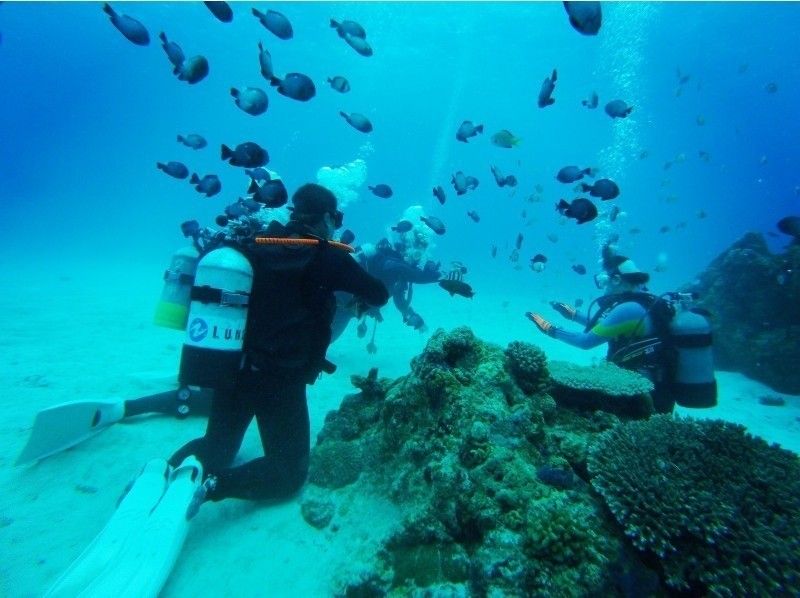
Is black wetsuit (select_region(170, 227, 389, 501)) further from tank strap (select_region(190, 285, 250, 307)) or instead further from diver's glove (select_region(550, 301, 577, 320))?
diver's glove (select_region(550, 301, 577, 320))

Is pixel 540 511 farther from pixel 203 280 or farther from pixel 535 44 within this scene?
pixel 535 44

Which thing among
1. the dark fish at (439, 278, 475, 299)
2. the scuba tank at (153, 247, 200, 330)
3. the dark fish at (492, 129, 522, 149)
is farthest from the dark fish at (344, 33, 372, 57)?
the scuba tank at (153, 247, 200, 330)

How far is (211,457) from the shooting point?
12.6 feet

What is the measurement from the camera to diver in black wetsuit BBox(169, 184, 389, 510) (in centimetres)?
368

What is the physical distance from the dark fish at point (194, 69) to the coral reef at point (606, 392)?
5.88 m

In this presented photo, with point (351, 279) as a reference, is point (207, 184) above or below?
above

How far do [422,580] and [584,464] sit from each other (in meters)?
1.59

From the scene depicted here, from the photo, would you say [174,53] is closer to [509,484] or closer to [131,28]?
[131,28]

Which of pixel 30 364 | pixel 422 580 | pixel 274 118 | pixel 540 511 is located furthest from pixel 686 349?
pixel 274 118

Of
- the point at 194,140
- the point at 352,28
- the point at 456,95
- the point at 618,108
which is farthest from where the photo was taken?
the point at 456,95

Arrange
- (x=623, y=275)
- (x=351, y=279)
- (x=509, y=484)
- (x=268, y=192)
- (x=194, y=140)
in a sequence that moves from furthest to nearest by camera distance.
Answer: (x=194, y=140), (x=623, y=275), (x=268, y=192), (x=351, y=279), (x=509, y=484)

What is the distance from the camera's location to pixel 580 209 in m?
5.40

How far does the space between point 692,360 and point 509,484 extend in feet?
12.2

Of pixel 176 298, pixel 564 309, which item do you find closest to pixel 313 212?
pixel 176 298
